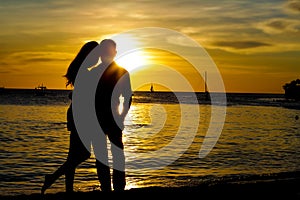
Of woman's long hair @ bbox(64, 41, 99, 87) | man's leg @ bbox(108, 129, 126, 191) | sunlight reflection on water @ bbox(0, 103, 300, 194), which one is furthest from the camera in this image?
sunlight reflection on water @ bbox(0, 103, 300, 194)

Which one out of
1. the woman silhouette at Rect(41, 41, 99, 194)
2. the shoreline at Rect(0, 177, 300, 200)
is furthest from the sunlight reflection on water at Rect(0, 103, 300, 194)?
the woman silhouette at Rect(41, 41, 99, 194)

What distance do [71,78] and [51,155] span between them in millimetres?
12348

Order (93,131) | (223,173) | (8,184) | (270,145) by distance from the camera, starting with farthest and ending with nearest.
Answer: (270,145), (223,173), (8,184), (93,131)

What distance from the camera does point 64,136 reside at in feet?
90.8

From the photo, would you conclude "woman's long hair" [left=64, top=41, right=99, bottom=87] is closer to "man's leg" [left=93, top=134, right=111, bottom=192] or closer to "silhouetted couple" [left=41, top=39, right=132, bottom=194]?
"silhouetted couple" [left=41, top=39, right=132, bottom=194]

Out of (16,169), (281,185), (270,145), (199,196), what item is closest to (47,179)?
(199,196)

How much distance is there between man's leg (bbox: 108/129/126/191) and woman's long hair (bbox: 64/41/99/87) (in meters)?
1.00

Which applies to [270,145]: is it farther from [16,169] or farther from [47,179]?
[47,179]

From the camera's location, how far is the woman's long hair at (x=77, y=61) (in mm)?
6691

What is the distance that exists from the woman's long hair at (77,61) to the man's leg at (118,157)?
1002 millimetres

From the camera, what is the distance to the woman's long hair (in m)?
6.69

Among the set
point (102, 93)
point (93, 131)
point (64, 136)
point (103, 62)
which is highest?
point (103, 62)

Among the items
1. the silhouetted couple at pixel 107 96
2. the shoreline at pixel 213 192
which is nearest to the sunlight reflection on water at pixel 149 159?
the shoreline at pixel 213 192

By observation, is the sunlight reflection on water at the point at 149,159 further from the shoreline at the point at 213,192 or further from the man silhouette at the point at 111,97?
the man silhouette at the point at 111,97
